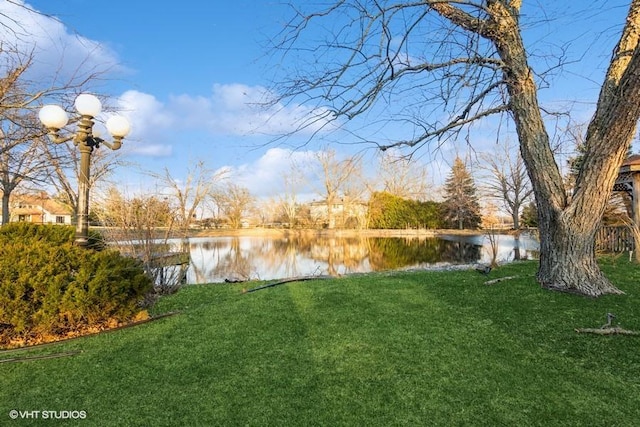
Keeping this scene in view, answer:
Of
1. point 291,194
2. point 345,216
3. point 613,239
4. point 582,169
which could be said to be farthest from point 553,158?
point 291,194

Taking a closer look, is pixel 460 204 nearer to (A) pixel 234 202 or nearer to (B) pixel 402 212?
(B) pixel 402 212

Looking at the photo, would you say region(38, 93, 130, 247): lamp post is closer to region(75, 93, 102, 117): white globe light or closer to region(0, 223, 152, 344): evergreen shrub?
region(75, 93, 102, 117): white globe light

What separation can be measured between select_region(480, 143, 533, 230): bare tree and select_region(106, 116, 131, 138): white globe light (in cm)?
2120

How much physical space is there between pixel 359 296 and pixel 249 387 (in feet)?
8.66

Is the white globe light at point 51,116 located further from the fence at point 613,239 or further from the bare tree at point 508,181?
the bare tree at point 508,181

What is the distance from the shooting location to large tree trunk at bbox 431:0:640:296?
3.87 metres

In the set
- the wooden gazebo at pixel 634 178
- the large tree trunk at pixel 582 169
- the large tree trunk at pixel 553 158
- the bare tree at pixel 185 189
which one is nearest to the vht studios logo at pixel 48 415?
the large tree trunk at pixel 553 158

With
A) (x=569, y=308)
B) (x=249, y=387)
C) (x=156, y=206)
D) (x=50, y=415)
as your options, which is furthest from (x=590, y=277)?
(x=156, y=206)

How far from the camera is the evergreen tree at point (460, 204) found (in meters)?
26.8

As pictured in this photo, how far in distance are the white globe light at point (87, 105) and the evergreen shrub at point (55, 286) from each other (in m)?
1.38

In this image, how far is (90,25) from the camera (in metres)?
4.55

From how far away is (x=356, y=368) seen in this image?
8.71ft

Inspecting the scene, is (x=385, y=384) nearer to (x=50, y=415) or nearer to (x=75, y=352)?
(x=50, y=415)

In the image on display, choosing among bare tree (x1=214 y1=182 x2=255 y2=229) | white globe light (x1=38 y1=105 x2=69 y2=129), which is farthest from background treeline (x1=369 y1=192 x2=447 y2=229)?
white globe light (x1=38 y1=105 x2=69 y2=129)
